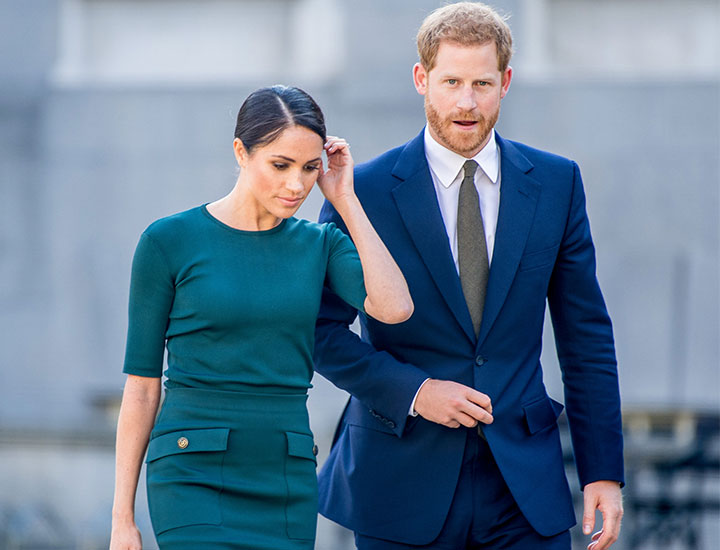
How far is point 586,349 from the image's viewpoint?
3270 millimetres

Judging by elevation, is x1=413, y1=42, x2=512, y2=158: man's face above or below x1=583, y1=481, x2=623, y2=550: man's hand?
above

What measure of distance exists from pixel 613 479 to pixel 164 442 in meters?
1.21

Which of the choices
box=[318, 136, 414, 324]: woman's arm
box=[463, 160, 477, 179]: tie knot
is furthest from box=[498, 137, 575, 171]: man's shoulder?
box=[318, 136, 414, 324]: woman's arm

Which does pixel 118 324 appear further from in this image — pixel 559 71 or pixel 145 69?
pixel 559 71

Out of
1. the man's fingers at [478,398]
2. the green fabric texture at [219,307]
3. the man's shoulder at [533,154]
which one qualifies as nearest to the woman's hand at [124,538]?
the green fabric texture at [219,307]

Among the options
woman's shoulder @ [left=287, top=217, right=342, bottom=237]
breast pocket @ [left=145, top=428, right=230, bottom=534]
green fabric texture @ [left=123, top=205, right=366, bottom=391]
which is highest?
woman's shoulder @ [left=287, top=217, right=342, bottom=237]

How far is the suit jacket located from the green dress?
0.39 m

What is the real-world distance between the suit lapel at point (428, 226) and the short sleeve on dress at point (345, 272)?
25 cm

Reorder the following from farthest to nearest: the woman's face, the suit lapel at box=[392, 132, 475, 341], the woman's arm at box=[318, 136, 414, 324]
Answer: the suit lapel at box=[392, 132, 475, 341] < the woman's arm at box=[318, 136, 414, 324] < the woman's face

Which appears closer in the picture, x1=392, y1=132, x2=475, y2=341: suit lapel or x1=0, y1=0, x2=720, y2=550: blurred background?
x1=392, y1=132, x2=475, y2=341: suit lapel

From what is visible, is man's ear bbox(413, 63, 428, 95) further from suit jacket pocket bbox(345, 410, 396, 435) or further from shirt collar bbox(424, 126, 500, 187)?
suit jacket pocket bbox(345, 410, 396, 435)

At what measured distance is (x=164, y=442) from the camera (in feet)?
8.88

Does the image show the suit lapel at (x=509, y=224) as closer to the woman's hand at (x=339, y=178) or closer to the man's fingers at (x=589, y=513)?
the woman's hand at (x=339, y=178)

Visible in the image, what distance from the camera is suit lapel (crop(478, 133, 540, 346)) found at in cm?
310
